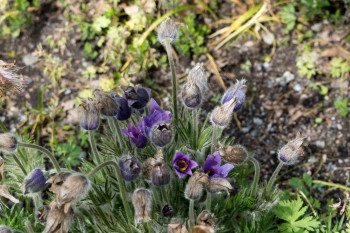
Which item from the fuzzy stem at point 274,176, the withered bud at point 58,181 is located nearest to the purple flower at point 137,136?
the withered bud at point 58,181

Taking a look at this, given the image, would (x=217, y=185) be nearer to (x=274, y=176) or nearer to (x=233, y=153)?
(x=233, y=153)

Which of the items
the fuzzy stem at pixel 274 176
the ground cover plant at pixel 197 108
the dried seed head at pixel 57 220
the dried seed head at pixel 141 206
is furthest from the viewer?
the ground cover plant at pixel 197 108

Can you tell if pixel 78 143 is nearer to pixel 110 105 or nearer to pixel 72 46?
pixel 72 46

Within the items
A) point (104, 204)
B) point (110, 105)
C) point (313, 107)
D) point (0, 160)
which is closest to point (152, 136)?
point (110, 105)

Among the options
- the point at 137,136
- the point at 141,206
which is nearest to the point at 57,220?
the point at 141,206

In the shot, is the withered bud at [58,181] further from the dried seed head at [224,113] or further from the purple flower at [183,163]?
the dried seed head at [224,113]

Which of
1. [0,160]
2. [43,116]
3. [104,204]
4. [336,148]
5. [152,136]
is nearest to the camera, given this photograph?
[0,160]

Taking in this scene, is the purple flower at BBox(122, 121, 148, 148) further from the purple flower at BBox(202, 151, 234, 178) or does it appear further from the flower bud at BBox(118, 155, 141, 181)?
the purple flower at BBox(202, 151, 234, 178)
